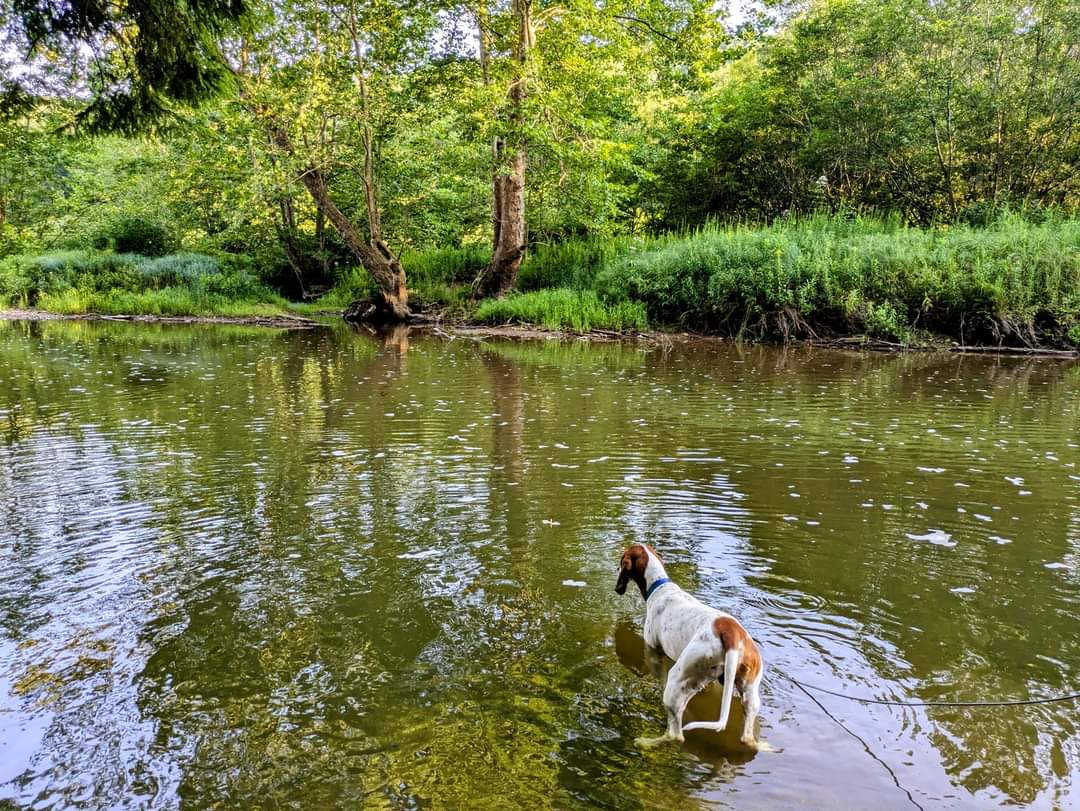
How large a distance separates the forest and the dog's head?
48.5 feet

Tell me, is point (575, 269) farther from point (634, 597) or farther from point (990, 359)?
point (634, 597)

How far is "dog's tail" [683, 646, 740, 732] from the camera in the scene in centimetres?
283

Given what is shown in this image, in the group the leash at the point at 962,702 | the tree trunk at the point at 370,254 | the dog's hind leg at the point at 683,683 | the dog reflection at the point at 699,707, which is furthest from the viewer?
the tree trunk at the point at 370,254

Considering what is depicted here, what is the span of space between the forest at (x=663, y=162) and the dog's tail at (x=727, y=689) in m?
15.7

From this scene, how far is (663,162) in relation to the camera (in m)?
26.6

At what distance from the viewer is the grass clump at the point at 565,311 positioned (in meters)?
19.8

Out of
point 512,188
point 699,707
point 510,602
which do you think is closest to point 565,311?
point 512,188

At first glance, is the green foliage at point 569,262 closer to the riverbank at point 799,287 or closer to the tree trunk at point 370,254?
the riverbank at point 799,287

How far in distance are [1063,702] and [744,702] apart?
142 centimetres

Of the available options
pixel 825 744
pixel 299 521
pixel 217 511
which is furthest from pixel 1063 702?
pixel 217 511

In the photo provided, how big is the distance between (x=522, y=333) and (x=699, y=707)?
17.2 meters

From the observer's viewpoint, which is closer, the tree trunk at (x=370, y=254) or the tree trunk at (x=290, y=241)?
the tree trunk at (x=370, y=254)

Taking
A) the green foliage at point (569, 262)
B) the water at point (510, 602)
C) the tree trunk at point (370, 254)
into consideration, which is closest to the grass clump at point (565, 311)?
the green foliage at point (569, 262)

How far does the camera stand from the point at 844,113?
2200 cm
